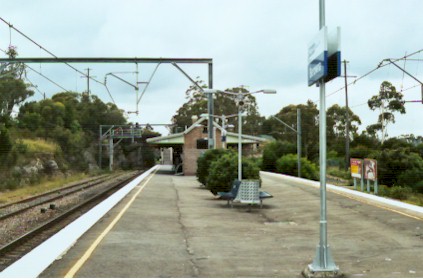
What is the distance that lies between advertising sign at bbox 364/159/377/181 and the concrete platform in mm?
6188

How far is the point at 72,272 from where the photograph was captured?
8180 millimetres

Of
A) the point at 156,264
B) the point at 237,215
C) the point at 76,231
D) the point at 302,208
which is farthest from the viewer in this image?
the point at 302,208

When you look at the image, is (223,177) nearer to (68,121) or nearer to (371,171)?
(371,171)

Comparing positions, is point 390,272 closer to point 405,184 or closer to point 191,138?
point 405,184

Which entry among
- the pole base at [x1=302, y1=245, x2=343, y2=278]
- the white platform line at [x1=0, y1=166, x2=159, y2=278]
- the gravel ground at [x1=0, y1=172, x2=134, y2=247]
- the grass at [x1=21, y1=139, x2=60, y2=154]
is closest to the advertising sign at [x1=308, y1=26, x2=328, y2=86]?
the pole base at [x1=302, y1=245, x2=343, y2=278]

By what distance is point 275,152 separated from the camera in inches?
2484

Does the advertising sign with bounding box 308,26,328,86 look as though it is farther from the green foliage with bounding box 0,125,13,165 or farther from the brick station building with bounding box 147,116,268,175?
the brick station building with bounding box 147,116,268,175

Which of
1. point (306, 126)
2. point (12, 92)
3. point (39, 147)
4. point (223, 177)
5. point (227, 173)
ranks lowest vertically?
point (223, 177)

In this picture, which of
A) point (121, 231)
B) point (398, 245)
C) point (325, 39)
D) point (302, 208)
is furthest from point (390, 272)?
point (302, 208)

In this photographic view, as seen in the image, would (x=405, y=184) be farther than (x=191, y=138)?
No

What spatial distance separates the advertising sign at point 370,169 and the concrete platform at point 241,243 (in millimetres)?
6188

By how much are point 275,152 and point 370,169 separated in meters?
37.3

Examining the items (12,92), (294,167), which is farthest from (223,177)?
(12,92)

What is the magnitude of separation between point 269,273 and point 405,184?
1271 inches
